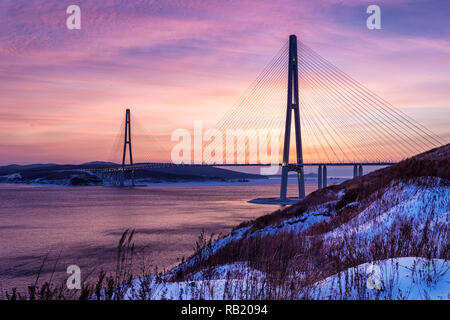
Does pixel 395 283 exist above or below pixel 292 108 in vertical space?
below

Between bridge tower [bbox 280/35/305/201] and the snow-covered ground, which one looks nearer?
the snow-covered ground

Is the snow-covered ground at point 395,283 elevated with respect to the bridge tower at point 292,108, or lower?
lower

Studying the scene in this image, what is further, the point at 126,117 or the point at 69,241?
the point at 126,117

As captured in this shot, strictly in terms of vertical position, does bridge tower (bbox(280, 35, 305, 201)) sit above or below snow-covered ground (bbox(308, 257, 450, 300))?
above

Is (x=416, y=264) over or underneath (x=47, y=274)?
over

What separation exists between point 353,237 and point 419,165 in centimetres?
519

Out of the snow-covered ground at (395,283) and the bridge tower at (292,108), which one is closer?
the snow-covered ground at (395,283)

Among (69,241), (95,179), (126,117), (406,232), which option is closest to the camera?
(406,232)

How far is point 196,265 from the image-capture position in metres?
8.11

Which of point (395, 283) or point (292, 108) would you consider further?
point (292, 108)

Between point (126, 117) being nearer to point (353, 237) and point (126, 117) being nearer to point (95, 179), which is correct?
point (95, 179)
